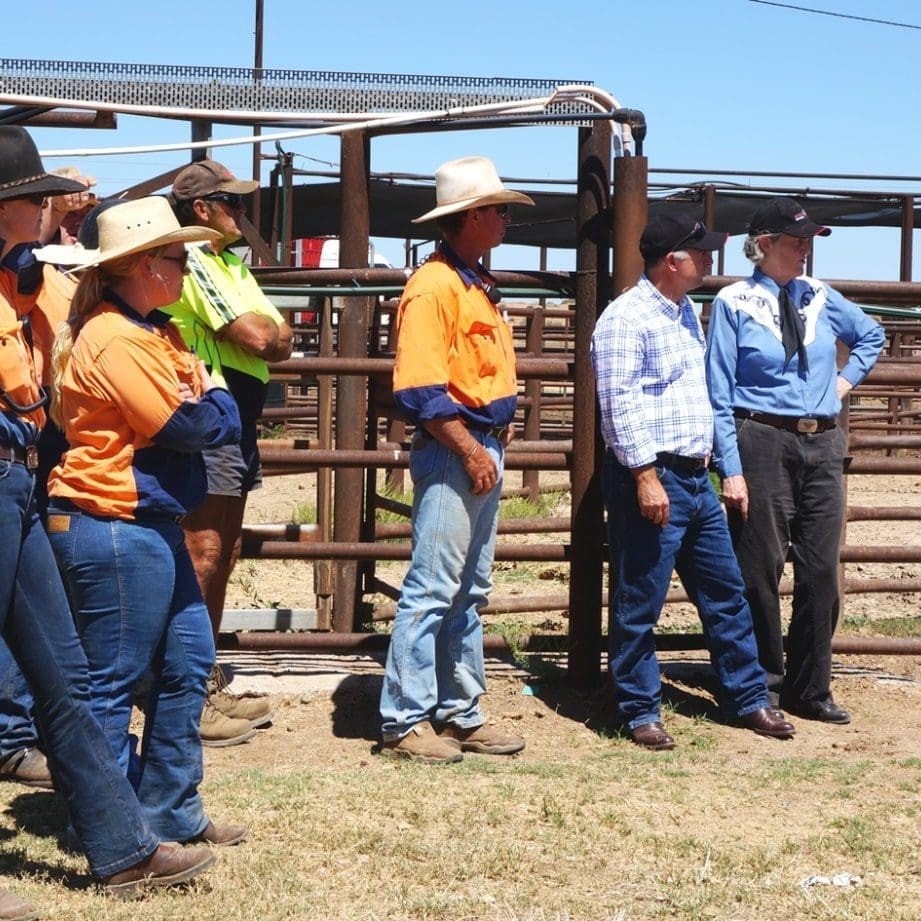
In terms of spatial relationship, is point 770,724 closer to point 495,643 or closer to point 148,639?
point 495,643

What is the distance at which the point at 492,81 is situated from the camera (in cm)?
662

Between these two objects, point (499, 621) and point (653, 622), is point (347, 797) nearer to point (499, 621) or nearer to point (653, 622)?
point (653, 622)

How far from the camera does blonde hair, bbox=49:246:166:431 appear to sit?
3.53 metres

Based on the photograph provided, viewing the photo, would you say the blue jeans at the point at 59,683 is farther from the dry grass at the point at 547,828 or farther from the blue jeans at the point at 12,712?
the blue jeans at the point at 12,712

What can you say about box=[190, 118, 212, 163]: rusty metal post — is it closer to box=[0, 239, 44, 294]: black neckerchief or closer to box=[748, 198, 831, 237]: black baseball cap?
box=[0, 239, 44, 294]: black neckerchief

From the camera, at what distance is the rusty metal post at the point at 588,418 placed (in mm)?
5660

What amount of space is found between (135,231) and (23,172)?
0.39m

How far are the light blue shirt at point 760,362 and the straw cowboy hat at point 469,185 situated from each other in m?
0.96

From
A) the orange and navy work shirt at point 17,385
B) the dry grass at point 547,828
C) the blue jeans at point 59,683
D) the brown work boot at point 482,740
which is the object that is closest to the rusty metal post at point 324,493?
the dry grass at point 547,828

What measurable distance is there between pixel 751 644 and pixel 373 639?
1.46 metres

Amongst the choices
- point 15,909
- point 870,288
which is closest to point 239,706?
point 15,909

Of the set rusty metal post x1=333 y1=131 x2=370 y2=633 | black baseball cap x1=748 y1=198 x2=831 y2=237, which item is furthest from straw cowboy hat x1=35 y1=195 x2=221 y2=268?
black baseball cap x1=748 y1=198 x2=831 y2=237

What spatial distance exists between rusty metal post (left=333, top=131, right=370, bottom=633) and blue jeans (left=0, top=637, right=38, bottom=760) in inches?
75.8

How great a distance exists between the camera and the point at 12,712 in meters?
4.62
